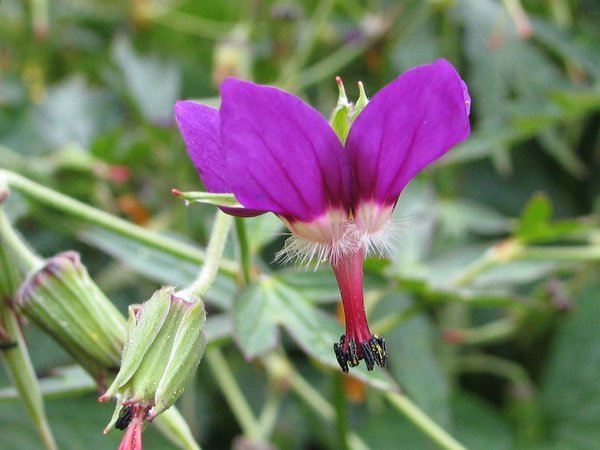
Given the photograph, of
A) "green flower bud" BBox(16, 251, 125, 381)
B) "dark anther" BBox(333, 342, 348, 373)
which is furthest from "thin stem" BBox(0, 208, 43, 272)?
"dark anther" BBox(333, 342, 348, 373)

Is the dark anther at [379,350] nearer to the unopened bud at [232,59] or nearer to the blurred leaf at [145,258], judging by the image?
the blurred leaf at [145,258]

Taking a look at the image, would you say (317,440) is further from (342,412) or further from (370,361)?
(370,361)

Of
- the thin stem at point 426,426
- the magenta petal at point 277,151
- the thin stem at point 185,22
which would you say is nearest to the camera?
the magenta petal at point 277,151

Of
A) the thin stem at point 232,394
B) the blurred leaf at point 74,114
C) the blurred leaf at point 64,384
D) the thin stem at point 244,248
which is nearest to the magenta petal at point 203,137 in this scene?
the thin stem at point 244,248

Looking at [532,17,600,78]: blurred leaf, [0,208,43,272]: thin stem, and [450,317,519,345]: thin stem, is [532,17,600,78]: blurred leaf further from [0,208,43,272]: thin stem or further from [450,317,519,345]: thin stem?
[0,208,43,272]: thin stem

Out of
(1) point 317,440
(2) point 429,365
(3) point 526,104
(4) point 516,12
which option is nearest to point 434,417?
(2) point 429,365
